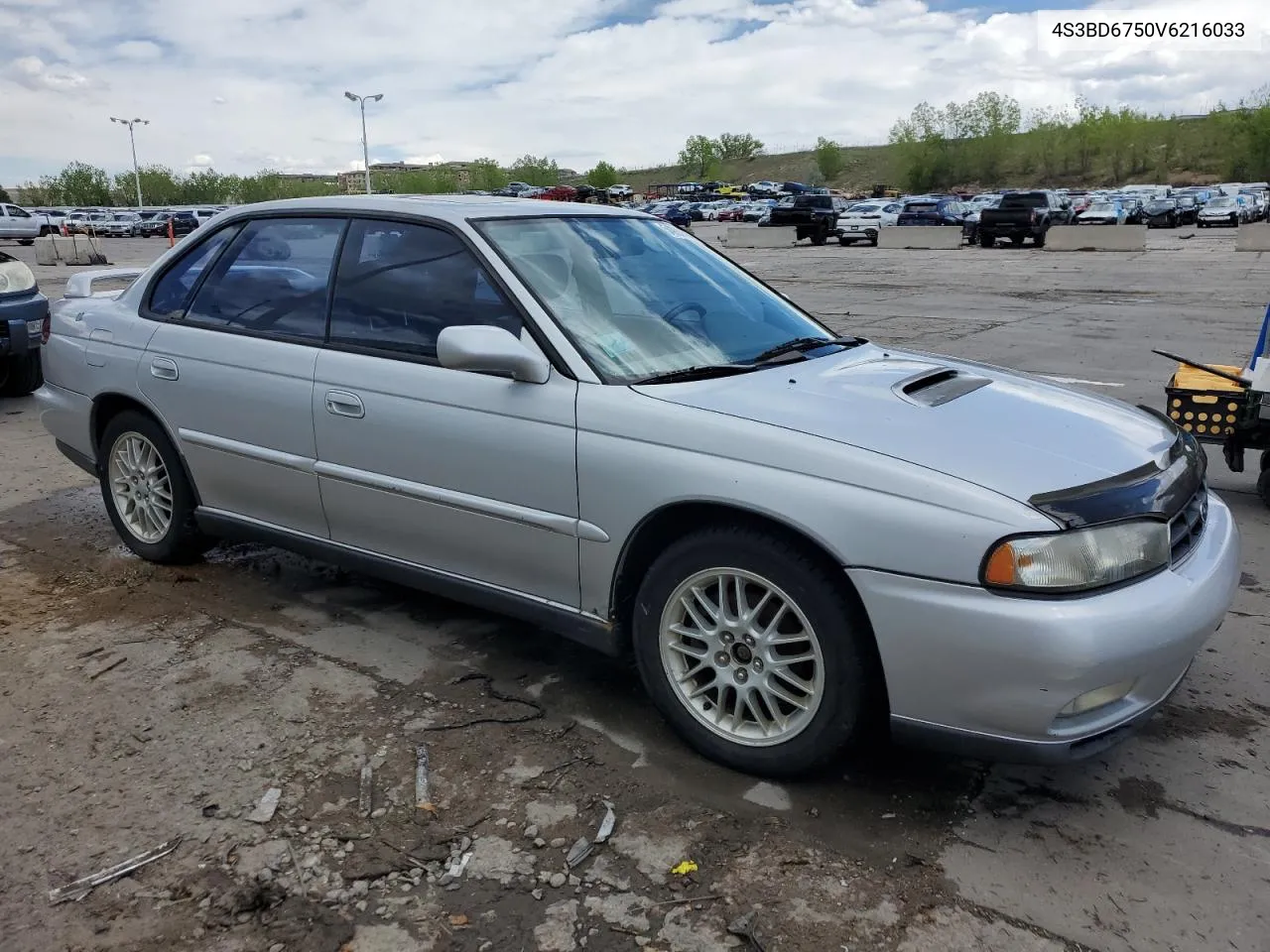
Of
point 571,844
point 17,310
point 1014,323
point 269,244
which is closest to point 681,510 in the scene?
point 571,844

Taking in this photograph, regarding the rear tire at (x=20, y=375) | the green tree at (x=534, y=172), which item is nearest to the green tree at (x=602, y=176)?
the green tree at (x=534, y=172)

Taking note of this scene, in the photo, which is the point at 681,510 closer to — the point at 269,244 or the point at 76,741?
the point at 76,741

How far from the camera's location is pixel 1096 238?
29750mm

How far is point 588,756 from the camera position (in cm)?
312

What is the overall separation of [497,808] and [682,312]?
5.75ft

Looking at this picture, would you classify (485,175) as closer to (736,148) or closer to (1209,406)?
(736,148)

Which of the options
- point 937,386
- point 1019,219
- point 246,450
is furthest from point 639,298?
point 1019,219

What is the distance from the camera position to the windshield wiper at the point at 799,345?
3.52 metres

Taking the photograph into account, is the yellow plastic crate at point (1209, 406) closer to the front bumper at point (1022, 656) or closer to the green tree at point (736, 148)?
the front bumper at point (1022, 656)

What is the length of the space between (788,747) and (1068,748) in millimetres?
715

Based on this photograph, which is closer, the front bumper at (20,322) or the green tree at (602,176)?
the front bumper at (20,322)

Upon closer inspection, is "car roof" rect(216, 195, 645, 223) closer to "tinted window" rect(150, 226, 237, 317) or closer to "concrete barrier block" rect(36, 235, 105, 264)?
"tinted window" rect(150, 226, 237, 317)

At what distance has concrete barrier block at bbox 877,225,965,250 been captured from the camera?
1288 inches

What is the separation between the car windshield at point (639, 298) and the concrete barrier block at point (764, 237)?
32.5 meters
